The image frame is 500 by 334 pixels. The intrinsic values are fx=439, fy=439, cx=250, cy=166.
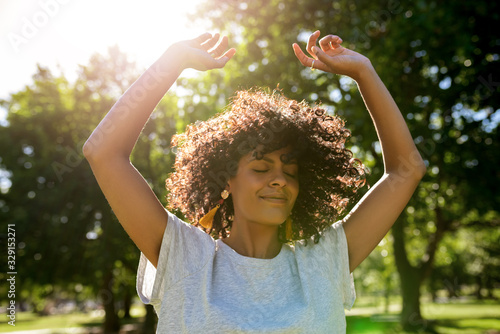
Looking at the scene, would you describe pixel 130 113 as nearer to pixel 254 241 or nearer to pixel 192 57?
pixel 192 57

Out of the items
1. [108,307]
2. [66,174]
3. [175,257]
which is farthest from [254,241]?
[108,307]

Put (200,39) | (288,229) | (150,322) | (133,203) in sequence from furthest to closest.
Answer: (150,322) < (288,229) < (200,39) < (133,203)

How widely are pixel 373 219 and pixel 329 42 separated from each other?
34.4 inches

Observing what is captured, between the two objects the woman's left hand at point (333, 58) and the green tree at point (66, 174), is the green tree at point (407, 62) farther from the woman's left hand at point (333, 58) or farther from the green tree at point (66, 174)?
the green tree at point (66, 174)

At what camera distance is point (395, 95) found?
7.66 m

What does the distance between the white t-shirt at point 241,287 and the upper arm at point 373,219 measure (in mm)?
74

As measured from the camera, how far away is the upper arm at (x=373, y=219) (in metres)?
2.09

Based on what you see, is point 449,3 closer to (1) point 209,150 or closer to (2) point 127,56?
(1) point 209,150

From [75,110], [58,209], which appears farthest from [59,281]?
[75,110]

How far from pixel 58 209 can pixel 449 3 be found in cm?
1282

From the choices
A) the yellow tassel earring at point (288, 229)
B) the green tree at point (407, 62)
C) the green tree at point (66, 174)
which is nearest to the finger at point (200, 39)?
the yellow tassel earring at point (288, 229)

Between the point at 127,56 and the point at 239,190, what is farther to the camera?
the point at 127,56

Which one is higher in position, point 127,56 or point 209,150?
point 127,56

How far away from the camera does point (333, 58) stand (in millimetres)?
2082
